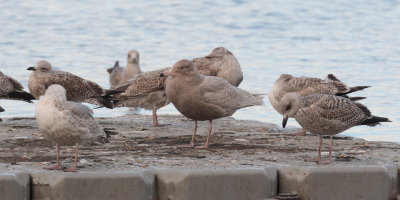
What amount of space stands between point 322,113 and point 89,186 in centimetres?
229

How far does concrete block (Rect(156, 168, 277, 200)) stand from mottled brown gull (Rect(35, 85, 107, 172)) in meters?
0.69

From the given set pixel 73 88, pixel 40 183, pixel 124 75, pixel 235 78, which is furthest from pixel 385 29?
pixel 40 183

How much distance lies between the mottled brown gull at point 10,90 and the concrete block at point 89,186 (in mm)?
3971

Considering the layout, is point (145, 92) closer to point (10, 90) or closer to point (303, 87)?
point (10, 90)

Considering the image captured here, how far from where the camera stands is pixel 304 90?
10.7 metres

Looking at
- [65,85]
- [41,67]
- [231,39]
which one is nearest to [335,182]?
[65,85]

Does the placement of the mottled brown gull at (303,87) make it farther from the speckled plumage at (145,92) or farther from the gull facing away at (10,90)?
the gull facing away at (10,90)

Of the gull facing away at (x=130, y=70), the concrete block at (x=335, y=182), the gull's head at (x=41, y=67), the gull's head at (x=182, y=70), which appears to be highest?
the gull's head at (x=182, y=70)

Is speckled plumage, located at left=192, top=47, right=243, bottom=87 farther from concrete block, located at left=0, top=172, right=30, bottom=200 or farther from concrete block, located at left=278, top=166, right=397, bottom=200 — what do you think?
concrete block, located at left=0, top=172, right=30, bottom=200

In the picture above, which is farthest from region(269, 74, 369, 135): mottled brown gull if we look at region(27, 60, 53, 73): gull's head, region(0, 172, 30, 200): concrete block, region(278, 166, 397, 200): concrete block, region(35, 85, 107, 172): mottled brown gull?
region(0, 172, 30, 200): concrete block

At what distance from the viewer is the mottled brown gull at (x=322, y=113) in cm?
797

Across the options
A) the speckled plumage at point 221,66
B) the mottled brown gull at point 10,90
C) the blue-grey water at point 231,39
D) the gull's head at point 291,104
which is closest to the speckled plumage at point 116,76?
the blue-grey water at point 231,39

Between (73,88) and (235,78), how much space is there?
2.20 metres

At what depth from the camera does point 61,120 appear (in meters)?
7.07
